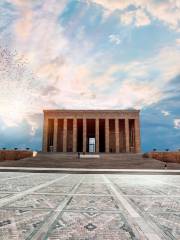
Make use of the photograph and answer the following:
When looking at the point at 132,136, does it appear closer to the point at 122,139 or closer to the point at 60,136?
the point at 122,139

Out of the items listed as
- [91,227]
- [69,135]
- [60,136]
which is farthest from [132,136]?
[91,227]

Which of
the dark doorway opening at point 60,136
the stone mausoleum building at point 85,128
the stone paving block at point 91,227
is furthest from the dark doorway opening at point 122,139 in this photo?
the stone paving block at point 91,227

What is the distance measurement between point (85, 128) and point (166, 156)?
56.0 feet

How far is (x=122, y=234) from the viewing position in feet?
7.26

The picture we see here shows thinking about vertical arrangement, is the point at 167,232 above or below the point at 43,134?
below

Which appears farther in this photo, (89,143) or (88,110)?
(89,143)

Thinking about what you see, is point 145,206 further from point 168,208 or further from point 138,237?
point 138,237

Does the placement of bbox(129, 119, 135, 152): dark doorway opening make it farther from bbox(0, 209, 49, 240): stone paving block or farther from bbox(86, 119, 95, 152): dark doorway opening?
bbox(0, 209, 49, 240): stone paving block

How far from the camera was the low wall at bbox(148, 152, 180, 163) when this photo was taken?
28.2m

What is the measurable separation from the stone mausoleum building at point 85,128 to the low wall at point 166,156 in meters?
10.5

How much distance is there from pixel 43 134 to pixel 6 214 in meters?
40.8

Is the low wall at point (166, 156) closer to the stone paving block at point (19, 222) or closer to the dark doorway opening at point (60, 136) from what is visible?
the dark doorway opening at point (60, 136)

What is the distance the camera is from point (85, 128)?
1639 inches

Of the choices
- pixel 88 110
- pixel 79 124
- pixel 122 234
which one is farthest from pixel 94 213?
pixel 79 124
